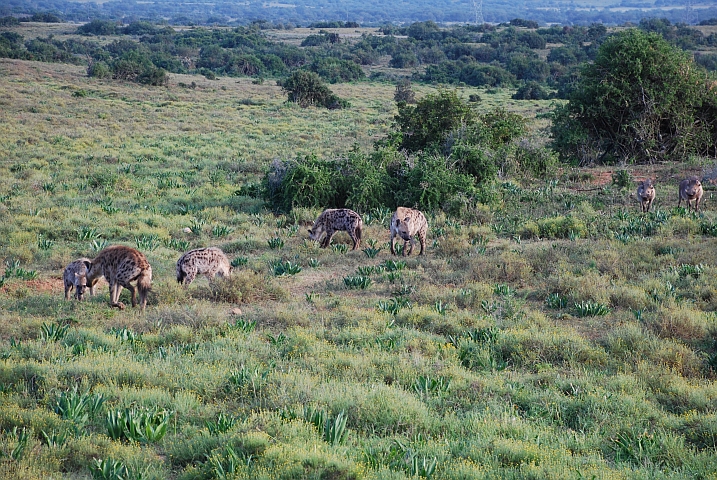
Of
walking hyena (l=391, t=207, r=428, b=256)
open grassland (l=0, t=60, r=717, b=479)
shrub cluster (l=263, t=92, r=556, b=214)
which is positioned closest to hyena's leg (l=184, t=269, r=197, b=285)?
open grassland (l=0, t=60, r=717, b=479)

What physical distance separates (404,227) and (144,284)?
4981 millimetres

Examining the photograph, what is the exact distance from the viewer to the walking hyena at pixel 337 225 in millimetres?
13539

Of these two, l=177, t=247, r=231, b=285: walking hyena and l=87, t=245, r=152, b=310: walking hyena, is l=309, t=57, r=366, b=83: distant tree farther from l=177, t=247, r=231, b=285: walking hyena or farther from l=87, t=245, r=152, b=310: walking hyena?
l=87, t=245, r=152, b=310: walking hyena

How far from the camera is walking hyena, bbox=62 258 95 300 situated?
10008mm

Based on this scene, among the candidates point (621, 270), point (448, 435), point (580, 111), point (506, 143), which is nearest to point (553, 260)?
point (621, 270)

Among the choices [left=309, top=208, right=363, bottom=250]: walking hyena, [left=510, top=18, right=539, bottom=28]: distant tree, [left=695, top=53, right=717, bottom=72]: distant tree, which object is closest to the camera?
[left=309, top=208, right=363, bottom=250]: walking hyena

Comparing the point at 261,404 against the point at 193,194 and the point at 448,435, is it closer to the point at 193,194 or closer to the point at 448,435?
the point at 448,435

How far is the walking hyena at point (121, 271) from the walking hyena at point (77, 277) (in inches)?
3.3

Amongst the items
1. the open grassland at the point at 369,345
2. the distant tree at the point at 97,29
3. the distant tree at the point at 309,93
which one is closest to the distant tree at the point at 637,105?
the open grassland at the point at 369,345

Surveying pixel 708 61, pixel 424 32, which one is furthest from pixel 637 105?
pixel 424 32

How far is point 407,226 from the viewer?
1267 cm

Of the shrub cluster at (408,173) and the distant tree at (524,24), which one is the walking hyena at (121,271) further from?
the distant tree at (524,24)

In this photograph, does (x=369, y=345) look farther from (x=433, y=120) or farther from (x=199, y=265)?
(x=433, y=120)

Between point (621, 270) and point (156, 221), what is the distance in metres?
10.0
